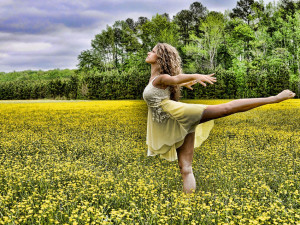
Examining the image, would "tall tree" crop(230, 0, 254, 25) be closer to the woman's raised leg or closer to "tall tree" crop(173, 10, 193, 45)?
"tall tree" crop(173, 10, 193, 45)

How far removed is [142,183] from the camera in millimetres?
4812

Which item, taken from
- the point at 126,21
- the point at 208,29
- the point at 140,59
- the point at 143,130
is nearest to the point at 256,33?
the point at 208,29

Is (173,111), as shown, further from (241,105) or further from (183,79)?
(241,105)

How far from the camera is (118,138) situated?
31.9 ft

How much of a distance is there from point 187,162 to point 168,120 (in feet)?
2.26

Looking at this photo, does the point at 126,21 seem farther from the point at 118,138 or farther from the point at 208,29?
the point at 118,138

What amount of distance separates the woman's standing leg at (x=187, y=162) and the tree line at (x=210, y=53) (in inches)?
1319

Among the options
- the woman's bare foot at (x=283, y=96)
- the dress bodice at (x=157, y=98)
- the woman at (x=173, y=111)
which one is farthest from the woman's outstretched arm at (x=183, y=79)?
the woman's bare foot at (x=283, y=96)

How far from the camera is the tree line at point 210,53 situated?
38.9m

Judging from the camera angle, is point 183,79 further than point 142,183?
No

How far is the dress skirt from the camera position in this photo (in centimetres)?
428

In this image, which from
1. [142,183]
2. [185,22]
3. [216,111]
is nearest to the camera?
Result: [216,111]

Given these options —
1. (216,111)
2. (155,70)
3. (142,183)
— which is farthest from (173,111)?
(142,183)

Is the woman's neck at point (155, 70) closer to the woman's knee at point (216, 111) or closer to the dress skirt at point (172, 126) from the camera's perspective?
the dress skirt at point (172, 126)
